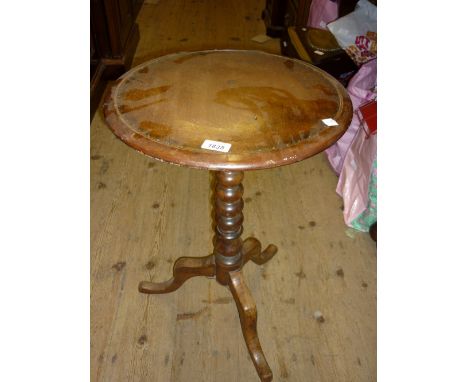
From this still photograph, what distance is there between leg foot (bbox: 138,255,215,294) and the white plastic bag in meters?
1.40

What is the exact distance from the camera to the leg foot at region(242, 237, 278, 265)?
1665 mm

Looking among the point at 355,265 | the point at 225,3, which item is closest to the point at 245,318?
the point at 355,265

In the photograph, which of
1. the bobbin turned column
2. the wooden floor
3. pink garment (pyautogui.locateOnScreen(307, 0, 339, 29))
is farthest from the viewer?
pink garment (pyautogui.locateOnScreen(307, 0, 339, 29))

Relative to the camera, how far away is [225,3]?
4.92 m

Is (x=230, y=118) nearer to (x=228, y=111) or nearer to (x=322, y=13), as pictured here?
(x=228, y=111)

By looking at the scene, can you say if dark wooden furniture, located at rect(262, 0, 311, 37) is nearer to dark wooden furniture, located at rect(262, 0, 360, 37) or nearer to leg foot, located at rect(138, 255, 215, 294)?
dark wooden furniture, located at rect(262, 0, 360, 37)

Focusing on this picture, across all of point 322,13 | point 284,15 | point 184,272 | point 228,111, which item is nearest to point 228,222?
point 184,272

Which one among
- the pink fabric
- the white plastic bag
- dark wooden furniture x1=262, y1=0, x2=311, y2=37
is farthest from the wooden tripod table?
dark wooden furniture x1=262, y1=0, x2=311, y2=37

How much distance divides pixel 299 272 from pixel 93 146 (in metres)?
1.48

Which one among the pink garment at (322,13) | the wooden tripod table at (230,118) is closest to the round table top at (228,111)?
the wooden tripod table at (230,118)

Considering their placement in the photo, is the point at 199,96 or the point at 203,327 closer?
the point at 199,96

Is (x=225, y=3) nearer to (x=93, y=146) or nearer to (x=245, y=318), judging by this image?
(x=93, y=146)

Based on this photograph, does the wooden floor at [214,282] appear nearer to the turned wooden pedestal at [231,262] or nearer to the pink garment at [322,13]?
the turned wooden pedestal at [231,262]

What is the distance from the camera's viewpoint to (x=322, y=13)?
2.82m
